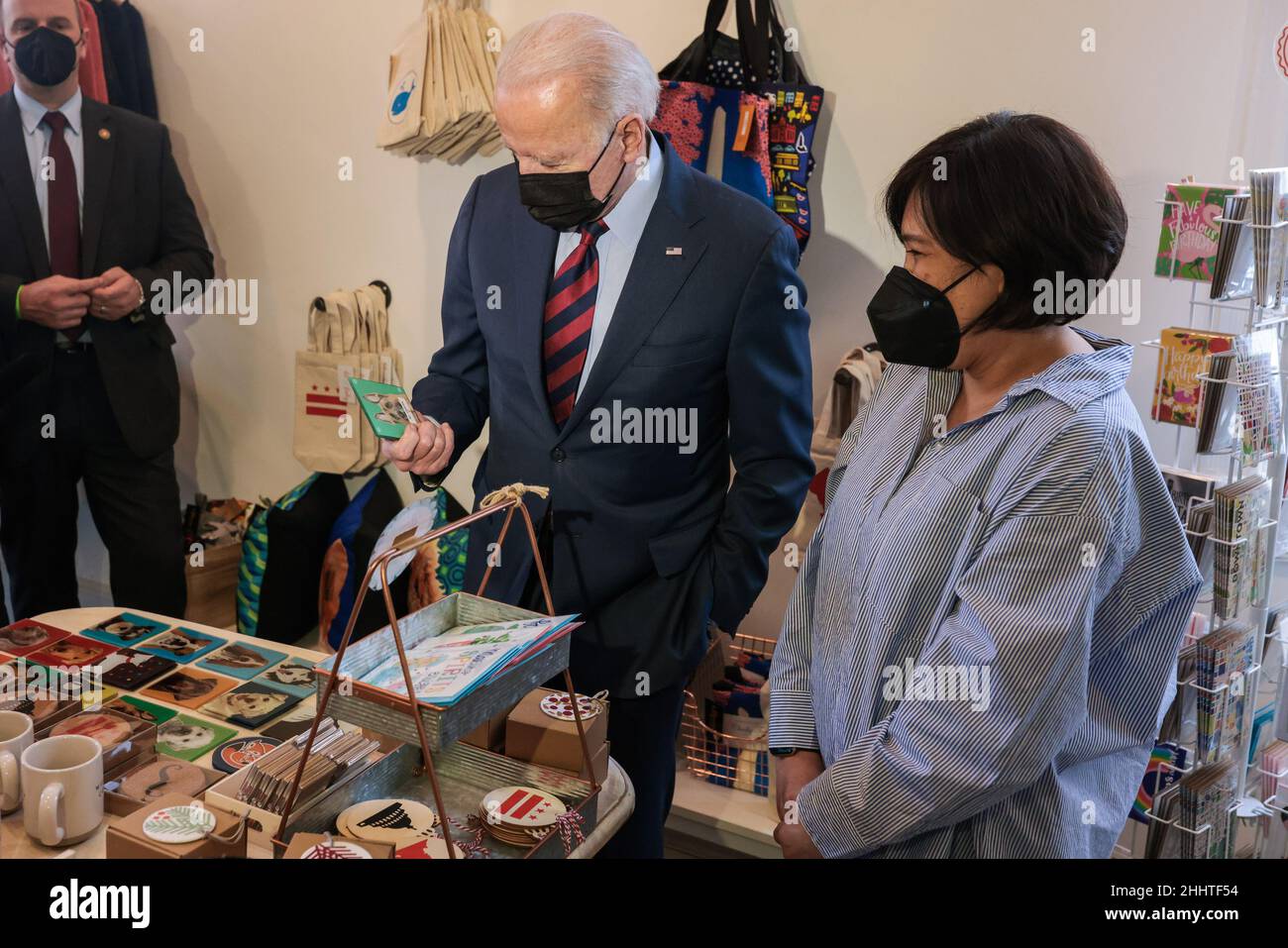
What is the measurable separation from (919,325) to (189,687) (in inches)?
60.1

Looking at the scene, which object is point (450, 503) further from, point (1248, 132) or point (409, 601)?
point (1248, 132)

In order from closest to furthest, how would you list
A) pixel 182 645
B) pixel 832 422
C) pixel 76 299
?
1. pixel 182 645
2. pixel 832 422
3. pixel 76 299

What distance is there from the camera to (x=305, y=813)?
1618 millimetres

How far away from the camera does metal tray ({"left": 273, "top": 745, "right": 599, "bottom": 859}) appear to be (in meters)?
1.67

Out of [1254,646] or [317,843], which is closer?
[317,843]

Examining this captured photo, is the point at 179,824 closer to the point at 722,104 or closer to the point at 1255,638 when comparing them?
the point at 1255,638

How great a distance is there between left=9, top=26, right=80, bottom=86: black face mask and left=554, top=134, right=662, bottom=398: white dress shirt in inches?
87.4

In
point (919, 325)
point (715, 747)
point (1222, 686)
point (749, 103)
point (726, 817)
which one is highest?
point (749, 103)

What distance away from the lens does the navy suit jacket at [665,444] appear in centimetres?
227

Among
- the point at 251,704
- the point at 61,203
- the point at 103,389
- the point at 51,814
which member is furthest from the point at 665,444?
the point at 61,203

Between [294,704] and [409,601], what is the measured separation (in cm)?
170

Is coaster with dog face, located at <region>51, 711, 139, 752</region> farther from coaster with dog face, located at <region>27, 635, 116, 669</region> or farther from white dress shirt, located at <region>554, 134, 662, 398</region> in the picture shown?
white dress shirt, located at <region>554, 134, 662, 398</region>

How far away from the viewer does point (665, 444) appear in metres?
2.32

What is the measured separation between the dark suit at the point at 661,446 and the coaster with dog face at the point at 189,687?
0.58 metres
